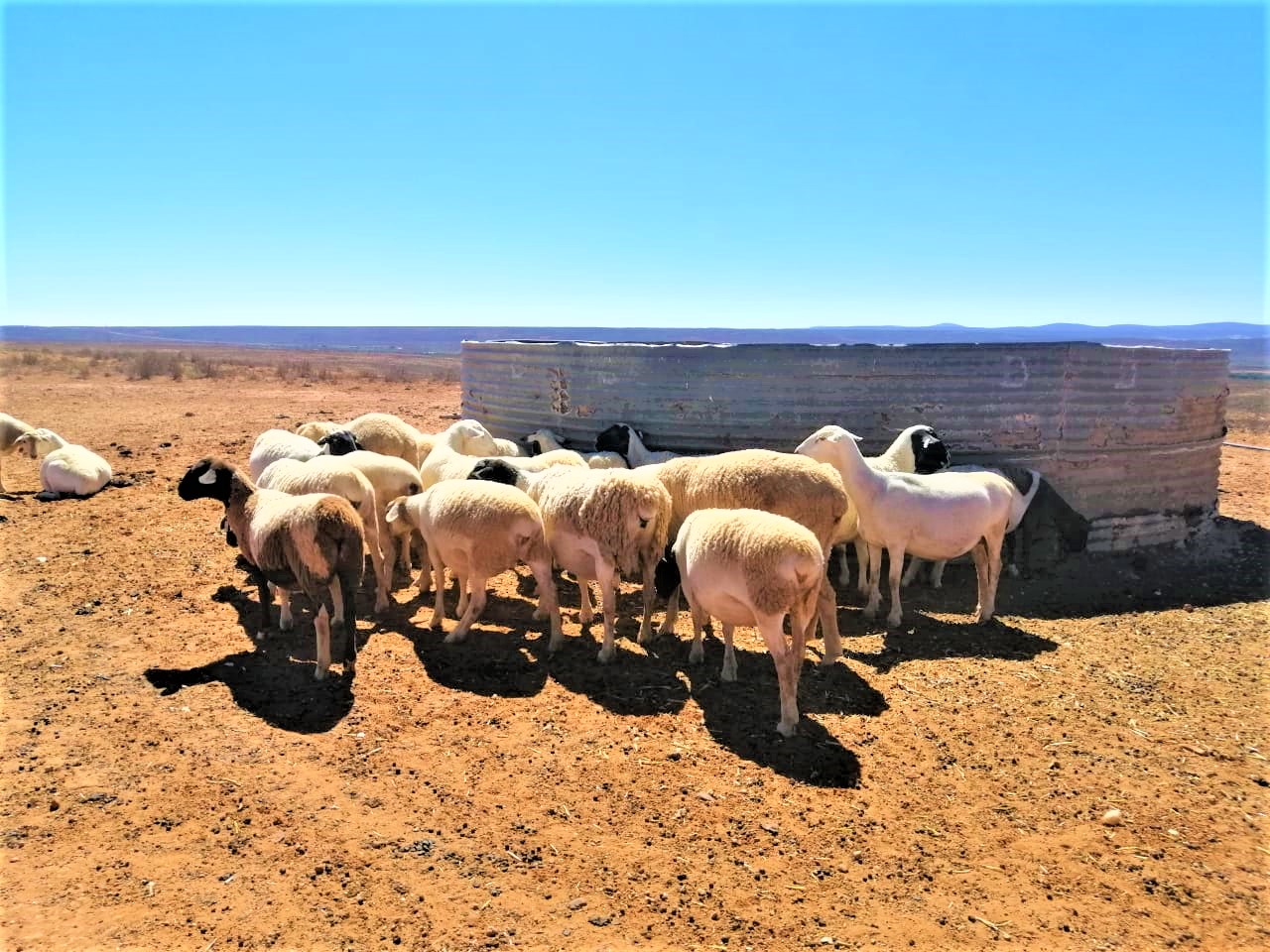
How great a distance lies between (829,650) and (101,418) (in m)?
23.3

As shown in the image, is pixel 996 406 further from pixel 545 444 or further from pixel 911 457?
pixel 545 444

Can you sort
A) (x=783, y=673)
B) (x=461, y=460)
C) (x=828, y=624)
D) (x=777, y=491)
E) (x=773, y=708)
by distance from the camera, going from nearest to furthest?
(x=783, y=673) → (x=773, y=708) → (x=828, y=624) → (x=777, y=491) → (x=461, y=460)

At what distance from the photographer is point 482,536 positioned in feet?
23.2

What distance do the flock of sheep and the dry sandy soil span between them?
19.6 inches

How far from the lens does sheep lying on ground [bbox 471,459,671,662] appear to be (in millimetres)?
7070

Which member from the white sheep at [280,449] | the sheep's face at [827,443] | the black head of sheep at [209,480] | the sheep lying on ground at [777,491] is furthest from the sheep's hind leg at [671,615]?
the white sheep at [280,449]

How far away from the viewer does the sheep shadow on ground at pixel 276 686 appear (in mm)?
5844

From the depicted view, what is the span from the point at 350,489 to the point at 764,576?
461 centimetres

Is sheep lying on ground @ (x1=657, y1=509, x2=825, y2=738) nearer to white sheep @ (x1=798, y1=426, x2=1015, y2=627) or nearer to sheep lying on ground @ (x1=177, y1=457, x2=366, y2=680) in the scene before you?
white sheep @ (x1=798, y1=426, x2=1015, y2=627)

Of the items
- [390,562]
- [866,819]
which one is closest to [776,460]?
[866,819]

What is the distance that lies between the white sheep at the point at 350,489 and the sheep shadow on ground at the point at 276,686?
1.43m

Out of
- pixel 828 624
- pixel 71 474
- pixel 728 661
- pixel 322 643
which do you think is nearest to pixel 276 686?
pixel 322 643

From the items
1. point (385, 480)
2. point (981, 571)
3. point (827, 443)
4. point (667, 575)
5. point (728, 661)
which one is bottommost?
point (728, 661)

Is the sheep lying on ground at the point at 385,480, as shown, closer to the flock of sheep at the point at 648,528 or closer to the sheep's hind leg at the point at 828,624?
the flock of sheep at the point at 648,528
